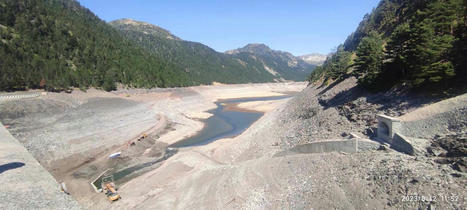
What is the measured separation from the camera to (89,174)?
25.5m

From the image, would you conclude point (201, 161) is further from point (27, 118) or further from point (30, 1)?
point (30, 1)

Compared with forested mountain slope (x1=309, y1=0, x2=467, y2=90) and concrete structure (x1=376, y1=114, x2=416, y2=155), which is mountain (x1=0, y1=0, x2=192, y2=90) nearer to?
concrete structure (x1=376, y1=114, x2=416, y2=155)

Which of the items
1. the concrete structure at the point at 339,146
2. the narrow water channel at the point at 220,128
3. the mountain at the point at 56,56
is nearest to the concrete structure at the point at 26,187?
the concrete structure at the point at 339,146

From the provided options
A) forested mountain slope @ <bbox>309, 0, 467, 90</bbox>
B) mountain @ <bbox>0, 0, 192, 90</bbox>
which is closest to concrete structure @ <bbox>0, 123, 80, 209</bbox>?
forested mountain slope @ <bbox>309, 0, 467, 90</bbox>

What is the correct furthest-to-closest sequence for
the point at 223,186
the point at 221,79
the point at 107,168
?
1. the point at 221,79
2. the point at 107,168
3. the point at 223,186

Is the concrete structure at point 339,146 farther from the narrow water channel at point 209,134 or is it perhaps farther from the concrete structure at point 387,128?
the narrow water channel at point 209,134

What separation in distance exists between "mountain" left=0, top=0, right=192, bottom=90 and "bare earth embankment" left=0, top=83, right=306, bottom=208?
27.5 ft

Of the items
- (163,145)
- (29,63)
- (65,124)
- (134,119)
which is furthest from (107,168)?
(29,63)

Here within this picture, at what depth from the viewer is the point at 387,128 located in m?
15.5

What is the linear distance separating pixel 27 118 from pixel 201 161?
2623cm

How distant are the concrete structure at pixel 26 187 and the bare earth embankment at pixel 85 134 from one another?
3481 mm

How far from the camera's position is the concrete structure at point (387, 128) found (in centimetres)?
1460

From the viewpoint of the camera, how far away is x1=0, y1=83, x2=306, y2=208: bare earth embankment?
85.5ft

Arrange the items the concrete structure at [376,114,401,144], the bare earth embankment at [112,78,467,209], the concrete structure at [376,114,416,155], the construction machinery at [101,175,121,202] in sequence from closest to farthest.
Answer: the bare earth embankment at [112,78,467,209] < the concrete structure at [376,114,416,155] < the concrete structure at [376,114,401,144] < the construction machinery at [101,175,121,202]
